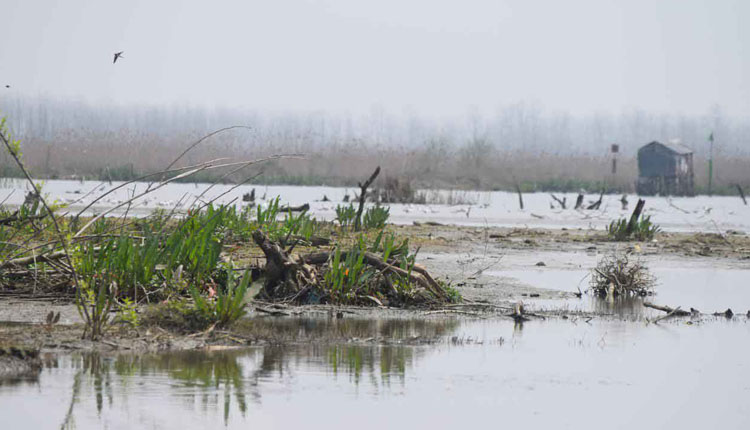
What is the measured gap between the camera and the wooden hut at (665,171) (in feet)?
186

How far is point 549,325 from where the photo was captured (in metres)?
10.7

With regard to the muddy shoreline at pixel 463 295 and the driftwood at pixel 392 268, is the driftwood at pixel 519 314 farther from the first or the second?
the driftwood at pixel 392 268

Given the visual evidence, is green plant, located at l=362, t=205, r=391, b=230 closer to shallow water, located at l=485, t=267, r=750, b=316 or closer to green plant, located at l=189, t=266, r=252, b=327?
shallow water, located at l=485, t=267, r=750, b=316

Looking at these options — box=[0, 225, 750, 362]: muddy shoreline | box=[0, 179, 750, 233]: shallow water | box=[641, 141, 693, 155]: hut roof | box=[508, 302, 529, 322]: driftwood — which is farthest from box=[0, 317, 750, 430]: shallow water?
box=[641, 141, 693, 155]: hut roof

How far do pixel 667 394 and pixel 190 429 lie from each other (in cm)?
351

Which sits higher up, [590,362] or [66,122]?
[66,122]

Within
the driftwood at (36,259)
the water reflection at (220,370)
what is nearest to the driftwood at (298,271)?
the water reflection at (220,370)

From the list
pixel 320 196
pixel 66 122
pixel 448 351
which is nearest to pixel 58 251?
pixel 448 351

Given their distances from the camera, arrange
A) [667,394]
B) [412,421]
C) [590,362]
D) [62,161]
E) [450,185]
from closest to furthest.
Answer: [412,421], [667,394], [590,362], [62,161], [450,185]

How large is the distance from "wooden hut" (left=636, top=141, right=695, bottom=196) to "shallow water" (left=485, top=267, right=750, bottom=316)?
3931 cm

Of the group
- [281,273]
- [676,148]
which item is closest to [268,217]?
[281,273]

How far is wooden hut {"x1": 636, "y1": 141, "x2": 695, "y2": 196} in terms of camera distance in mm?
56750

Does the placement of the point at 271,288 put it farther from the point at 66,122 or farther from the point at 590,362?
the point at 66,122

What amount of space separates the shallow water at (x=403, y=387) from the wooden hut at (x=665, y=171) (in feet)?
160
